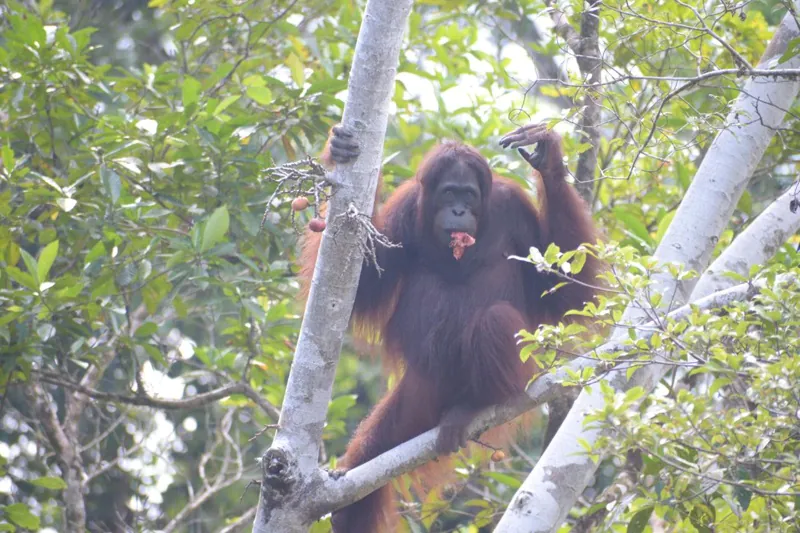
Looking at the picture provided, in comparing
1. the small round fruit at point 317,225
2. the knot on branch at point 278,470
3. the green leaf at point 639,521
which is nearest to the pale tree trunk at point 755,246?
the green leaf at point 639,521

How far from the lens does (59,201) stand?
5250 millimetres

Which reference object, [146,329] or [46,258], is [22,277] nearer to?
[46,258]

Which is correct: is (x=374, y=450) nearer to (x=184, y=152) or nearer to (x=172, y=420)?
(x=184, y=152)

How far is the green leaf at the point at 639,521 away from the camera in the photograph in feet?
11.9

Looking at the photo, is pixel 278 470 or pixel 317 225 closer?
pixel 317 225

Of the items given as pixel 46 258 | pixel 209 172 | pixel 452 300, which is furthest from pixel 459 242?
pixel 46 258

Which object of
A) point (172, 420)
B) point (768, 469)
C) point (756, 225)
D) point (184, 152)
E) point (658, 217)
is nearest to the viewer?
point (768, 469)

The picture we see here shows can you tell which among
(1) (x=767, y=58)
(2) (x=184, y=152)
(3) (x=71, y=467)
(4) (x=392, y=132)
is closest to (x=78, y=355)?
(3) (x=71, y=467)

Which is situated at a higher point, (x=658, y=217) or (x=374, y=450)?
(x=658, y=217)

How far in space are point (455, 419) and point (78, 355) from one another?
7.92 feet

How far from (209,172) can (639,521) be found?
3363 mm

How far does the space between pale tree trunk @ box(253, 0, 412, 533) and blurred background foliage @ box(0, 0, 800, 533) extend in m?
0.85

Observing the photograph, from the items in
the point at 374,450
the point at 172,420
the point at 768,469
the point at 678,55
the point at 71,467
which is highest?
the point at 678,55

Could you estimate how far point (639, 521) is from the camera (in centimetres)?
367
